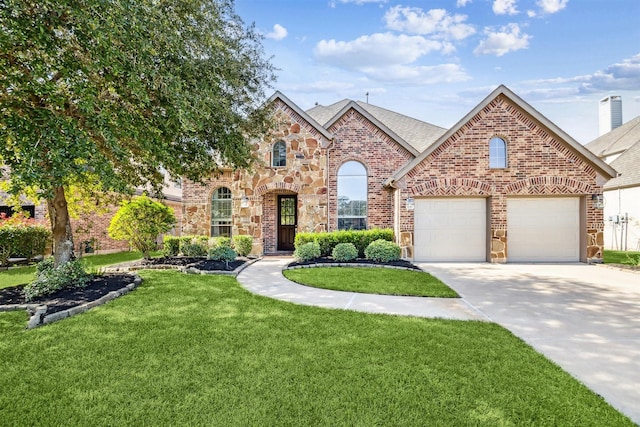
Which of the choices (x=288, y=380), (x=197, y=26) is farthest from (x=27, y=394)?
(x=197, y=26)

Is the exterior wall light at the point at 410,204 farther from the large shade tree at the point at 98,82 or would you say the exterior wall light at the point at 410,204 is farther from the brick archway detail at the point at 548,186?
the large shade tree at the point at 98,82

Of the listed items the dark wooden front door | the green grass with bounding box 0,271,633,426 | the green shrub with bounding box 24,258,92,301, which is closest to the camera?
the green grass with bounding box 0,271,633,426

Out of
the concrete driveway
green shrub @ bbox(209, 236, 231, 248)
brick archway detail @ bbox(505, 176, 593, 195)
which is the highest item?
brick archway detail @ bbox(505, 176, 593, 195)

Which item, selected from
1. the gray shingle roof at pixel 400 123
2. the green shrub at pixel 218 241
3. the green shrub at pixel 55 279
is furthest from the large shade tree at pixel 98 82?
the gray shingle roof at pixel 400 123

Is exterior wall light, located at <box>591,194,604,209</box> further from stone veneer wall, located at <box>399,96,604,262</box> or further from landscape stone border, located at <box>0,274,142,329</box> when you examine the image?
landscape stone border, located at <box>0,274,142,329</box>

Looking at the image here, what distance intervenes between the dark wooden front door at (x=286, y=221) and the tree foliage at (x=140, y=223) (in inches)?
207

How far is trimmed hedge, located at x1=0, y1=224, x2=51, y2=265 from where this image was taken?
38.2 ft

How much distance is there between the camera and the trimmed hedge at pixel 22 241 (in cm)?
1166

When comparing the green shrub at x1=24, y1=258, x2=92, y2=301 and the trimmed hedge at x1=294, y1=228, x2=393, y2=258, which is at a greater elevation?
the trimmed hedge at x1=294, y1=228, x2=393, y2=258

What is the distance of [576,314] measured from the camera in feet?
19.1

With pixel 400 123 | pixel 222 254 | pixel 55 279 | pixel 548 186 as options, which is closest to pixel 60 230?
pixel 55 279

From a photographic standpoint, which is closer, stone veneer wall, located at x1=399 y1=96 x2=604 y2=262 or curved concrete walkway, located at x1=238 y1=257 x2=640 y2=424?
curved concrete walkway, located at x1=238 y1=257 x2=640 y2=424

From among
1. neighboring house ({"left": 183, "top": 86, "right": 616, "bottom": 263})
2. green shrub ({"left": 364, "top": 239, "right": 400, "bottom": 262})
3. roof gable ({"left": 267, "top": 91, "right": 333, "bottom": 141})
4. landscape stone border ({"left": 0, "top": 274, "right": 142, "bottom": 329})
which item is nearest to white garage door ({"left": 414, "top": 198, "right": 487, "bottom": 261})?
neighboring house ({"left": 183, "top": 86, "right": 616, "bottom": 263})

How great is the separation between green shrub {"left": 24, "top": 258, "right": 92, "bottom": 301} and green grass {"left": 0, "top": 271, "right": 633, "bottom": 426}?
125cm
